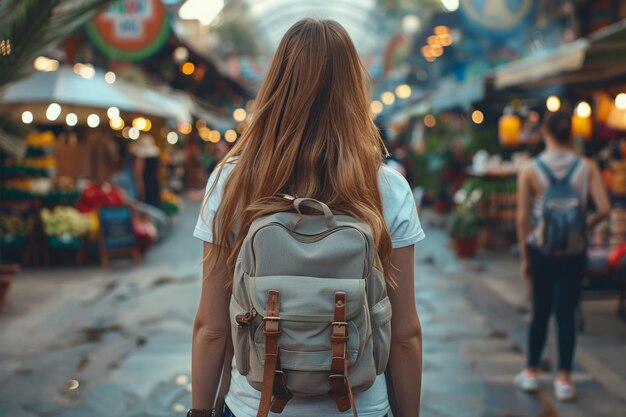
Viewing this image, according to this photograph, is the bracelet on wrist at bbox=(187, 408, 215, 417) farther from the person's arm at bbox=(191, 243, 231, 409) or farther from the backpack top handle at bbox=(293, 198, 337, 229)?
the backpack top handle at bbox=(293, 198, 337, 229)

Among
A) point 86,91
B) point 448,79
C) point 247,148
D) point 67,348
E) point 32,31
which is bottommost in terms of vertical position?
point 67,348

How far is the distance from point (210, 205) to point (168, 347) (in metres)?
4.91

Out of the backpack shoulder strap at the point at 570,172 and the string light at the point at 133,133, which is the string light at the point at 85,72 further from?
the backpack shoulder strap at the point at 570,172

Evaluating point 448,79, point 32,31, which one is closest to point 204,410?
point 32,31

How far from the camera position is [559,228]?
4.87 metres

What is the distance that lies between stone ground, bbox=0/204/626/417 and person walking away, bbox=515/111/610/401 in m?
0.54

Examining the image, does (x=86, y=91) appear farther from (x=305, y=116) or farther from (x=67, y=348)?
(x=305, y=116)

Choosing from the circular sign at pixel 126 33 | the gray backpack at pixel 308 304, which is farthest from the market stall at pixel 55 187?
the gray backpack at pixel 308 304

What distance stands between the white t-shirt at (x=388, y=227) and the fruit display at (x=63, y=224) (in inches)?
390

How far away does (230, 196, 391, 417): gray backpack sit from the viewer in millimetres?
1756

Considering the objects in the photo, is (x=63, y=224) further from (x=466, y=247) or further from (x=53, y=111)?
(x=466, y=247)

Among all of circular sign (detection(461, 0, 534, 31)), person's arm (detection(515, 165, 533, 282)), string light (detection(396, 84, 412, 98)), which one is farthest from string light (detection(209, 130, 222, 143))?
person's arm (detection(515, 165, 533, 282))

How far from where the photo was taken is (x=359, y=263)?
1789mm

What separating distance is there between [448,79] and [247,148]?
32.1m
